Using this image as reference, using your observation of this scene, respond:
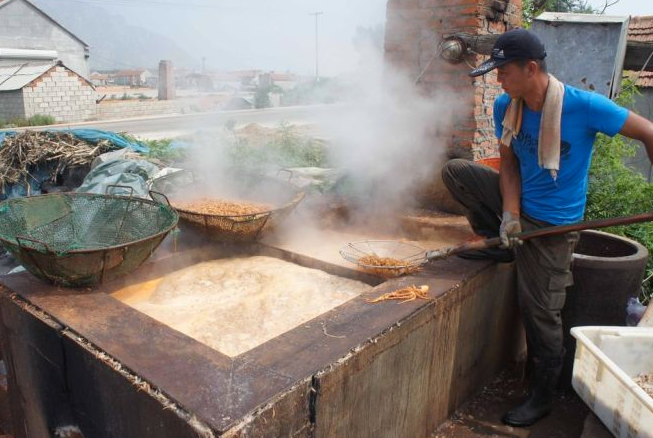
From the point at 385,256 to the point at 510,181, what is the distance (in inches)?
48.6

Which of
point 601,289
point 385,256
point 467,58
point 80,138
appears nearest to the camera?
point 601,289

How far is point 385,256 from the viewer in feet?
14.0

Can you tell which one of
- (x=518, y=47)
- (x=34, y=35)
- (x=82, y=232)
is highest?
(x=34, y=35)

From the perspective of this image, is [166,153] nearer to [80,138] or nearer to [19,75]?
[80,138]

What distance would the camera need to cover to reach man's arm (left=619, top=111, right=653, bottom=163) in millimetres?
2818

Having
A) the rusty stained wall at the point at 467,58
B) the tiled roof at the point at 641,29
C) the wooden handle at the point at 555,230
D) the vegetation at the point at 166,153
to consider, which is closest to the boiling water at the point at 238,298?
the wooden handle at the point at 555,230

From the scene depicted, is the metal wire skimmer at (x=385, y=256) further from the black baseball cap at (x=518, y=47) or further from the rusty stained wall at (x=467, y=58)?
the black baseball cap at (x=518, y=47)

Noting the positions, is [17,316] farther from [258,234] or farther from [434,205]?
[434,205]

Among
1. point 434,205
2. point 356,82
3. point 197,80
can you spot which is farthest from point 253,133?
point 434,205

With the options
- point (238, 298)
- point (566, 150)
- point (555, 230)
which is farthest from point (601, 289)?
point (238, 298)

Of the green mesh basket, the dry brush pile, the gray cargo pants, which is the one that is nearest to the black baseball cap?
the gray cargo pants

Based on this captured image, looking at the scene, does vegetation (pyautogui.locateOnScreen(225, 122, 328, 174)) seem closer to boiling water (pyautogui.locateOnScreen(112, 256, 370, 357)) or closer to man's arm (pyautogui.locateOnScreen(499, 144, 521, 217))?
boiling water (pyautogui.locateOnScreen(112, 256, 370, 357))

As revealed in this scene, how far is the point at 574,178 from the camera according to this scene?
127 inches

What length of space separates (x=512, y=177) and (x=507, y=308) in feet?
3.84
